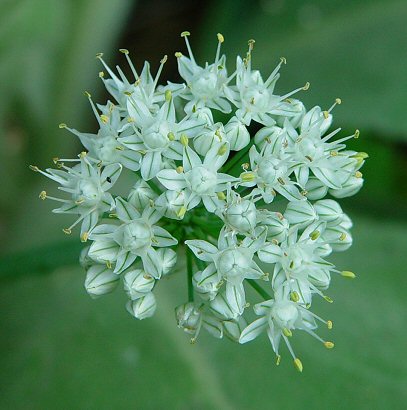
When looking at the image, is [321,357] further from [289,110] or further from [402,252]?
[289,110]

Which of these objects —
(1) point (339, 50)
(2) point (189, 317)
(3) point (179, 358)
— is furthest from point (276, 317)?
(1) point (339, 50)

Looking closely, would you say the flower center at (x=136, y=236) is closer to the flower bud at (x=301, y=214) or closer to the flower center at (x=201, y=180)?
the flower center at (x=201, y=180)

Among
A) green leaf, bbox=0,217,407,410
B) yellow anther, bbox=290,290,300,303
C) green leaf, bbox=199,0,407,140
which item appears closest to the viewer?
yellow anther, bbox=290,290,300,303

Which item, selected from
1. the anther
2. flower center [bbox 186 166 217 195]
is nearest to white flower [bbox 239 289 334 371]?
flower center [bbox 186 166 217 195]

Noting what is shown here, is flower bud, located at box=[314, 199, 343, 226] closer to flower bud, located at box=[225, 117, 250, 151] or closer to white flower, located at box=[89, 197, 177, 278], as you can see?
flower bud, located at box=[225, 117, 250, 151]

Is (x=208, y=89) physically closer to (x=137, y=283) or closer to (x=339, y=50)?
(x=137, y=283)

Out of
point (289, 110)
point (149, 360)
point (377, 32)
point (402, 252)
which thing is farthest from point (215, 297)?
point (377, 32)
